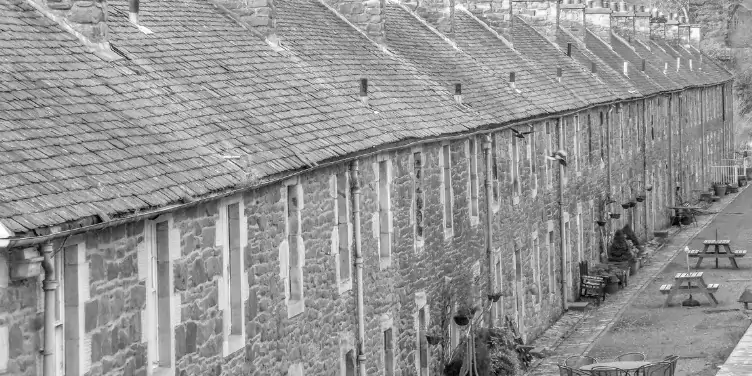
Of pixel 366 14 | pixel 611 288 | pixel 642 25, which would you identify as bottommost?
pixel 611 288

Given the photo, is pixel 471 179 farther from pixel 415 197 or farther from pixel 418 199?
pixel 415 197

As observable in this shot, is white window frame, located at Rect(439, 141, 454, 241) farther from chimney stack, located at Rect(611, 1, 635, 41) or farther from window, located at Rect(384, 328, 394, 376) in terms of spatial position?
chimney stack, located at Rect(611, 1, 635, 41)

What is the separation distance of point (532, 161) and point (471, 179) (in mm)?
5240

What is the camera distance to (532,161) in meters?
31.2

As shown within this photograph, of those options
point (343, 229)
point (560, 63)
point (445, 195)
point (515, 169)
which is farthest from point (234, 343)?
point (560, 63)

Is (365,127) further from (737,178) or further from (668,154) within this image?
(737,178)

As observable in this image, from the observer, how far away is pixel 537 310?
30.7 meters

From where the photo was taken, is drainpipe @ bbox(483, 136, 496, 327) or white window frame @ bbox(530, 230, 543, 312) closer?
drainpipe @ bbox(483, 136, 496, 327)

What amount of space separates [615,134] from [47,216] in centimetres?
3304

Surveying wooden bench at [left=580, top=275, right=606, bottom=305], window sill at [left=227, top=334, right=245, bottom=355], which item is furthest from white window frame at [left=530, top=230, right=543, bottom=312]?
window sill at [left=227, top=334, right=245, bottom=355]

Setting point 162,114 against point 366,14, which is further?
point 366,14

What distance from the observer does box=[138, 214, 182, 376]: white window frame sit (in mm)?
12828

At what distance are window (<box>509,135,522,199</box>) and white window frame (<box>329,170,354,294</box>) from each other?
10379 millimetres

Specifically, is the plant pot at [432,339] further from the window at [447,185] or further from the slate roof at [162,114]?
the slate roof at [162,114]
